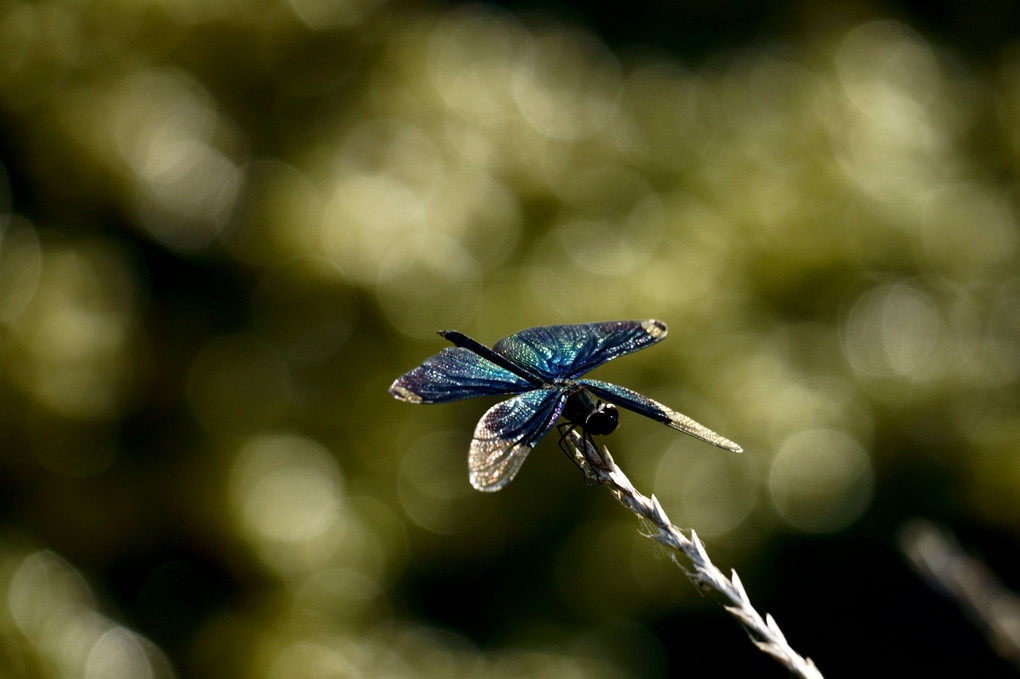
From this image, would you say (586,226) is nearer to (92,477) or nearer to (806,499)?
(806,499)

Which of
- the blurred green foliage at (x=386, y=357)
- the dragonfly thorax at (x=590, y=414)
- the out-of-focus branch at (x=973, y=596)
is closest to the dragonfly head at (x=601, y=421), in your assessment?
the dragonfly thorax at (x=590, y=414)

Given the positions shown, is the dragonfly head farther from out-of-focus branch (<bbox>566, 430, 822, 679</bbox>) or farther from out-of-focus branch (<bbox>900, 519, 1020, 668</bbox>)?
out-of-focus branch (<bbox>900, 519, 1020, 668</bbox>)

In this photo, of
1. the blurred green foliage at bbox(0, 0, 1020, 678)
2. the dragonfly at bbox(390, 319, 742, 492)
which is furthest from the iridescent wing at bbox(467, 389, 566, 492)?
the blurred green foliage at bbox(0, 0, 1020, 678)

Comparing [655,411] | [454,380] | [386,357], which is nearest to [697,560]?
[655,411]

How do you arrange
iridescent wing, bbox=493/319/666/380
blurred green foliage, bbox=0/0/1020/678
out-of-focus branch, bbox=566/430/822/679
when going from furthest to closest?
blurred green foliage, bbox=0/0/1020/678
iridescent wing, bbox=493/319/666/380
out-of-focus branch, bbox=566/430/822/679

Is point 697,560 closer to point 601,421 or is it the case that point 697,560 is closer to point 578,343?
point 601,421

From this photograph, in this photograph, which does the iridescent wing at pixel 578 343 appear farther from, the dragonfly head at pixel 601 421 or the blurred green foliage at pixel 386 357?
the blurred green foliage at pixel 386 357
